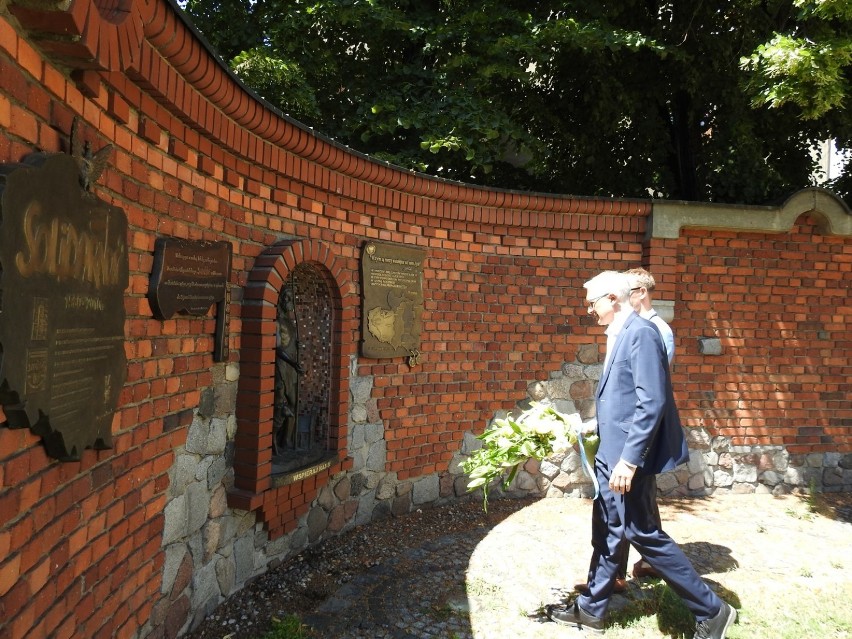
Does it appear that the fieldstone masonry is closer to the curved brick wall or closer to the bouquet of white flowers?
the curved brick wall

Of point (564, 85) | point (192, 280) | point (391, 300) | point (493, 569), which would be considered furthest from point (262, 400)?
point (564, 85)

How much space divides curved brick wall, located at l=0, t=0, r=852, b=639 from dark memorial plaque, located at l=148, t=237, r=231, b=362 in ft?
0.20

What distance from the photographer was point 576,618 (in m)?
3.48

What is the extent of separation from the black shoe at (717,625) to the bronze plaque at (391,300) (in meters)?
2.70

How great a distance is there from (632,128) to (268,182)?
5.81 meters

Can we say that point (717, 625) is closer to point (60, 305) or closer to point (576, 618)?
point (576, 618)

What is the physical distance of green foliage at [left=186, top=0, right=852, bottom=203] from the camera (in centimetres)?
677

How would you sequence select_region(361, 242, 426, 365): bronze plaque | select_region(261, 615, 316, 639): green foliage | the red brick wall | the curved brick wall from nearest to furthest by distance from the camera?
1. the curved brick wall
2. select_region(261, 615, 316, 639): green foliage
3. select_region(361, 242, 426, 365): bronze plaque
4. the red brick wall

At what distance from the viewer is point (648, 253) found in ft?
19.4

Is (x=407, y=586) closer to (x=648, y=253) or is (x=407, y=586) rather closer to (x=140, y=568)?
(x=140, y=568)

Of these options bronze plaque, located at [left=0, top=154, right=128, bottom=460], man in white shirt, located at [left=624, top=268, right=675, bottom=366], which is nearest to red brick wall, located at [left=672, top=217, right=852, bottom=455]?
man in white shirt, located at [left=624, top=268, right=675, bottom=366]

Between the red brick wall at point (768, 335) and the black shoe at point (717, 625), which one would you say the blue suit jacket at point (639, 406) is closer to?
the black shoe at point (717, 625)

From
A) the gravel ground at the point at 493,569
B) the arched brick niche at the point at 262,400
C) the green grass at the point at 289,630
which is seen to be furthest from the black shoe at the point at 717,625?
the arched brick niche at the point at 262,400

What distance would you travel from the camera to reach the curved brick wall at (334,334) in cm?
200
